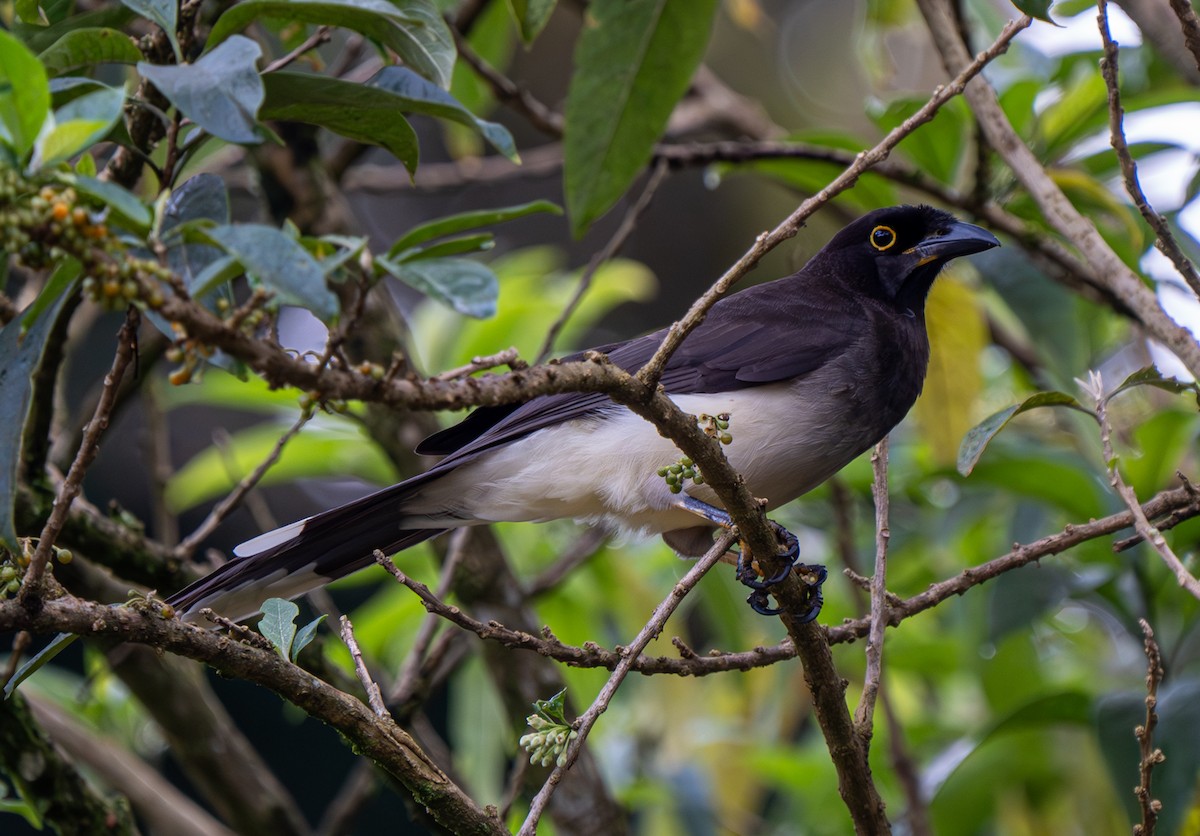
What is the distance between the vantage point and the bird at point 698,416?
3.38 meters

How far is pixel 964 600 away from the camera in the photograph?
4.07 meters

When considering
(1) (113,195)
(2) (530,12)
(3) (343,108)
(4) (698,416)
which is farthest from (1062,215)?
(1) (113,195)

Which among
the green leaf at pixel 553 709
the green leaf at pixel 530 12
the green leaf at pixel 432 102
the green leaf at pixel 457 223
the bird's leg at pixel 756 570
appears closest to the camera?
the green leaf at pixel 457 223

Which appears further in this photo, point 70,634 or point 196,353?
point 70,634

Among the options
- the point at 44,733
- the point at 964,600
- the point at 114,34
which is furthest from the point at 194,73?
the point at 964,600

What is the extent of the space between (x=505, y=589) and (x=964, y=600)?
1583mm

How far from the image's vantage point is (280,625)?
201 cm

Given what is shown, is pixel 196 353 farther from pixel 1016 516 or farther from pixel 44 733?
pixel 1016 516

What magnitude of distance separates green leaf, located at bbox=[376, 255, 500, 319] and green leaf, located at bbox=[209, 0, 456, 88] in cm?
45

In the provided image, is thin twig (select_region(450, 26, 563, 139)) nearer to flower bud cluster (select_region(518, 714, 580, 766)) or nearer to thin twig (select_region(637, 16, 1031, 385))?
thin twig (select_region(637, 16, 1031, 385))

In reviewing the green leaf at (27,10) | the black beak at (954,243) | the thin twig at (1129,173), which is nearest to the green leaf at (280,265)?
the green leaf at (27,10)

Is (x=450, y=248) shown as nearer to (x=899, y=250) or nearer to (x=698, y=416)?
(x=698, y=416)

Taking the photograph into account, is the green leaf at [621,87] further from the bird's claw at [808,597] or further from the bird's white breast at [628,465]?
the bird's claw at [808,597]

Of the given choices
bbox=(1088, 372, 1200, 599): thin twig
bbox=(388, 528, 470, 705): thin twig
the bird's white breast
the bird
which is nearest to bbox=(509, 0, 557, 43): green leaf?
the bird
